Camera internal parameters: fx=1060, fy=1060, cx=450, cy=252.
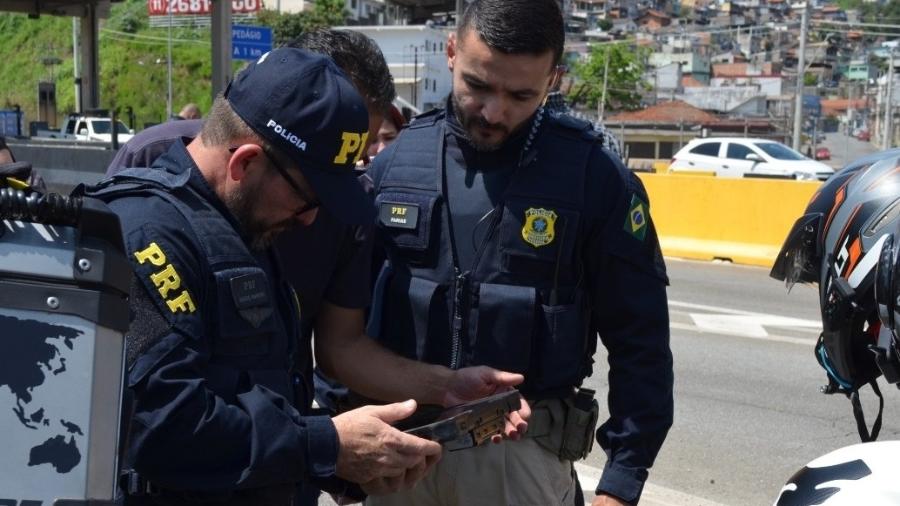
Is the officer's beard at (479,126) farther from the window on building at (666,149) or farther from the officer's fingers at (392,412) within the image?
the window on building at (666,149)

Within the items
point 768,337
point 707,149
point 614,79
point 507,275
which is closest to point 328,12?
Result: point 614,79

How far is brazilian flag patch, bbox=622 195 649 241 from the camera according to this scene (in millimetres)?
2553

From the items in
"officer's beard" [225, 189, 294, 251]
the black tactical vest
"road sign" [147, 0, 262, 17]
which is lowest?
the black tactical vest

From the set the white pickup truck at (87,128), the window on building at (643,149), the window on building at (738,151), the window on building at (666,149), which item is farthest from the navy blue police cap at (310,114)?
the window on building at (643,149)

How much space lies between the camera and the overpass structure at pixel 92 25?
1834 centimetres

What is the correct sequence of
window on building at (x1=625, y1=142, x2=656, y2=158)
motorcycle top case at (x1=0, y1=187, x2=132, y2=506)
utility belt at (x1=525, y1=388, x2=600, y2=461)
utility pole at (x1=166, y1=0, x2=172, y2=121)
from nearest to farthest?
1. motorcycle top case at (x1=0, y1=187, x2=132, y2=506)
2. utility belt at (x1=525, y1=388, x2=600, y2=461)
3. utility pole at (x1=166, y1=0, x2=172, y2=121)
4. window on building at (x1=625, y1=142, x2=656, y2=158)

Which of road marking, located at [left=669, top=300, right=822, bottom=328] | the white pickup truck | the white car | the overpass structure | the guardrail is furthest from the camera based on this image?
the white pickup truck

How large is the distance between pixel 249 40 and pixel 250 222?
1792 cm

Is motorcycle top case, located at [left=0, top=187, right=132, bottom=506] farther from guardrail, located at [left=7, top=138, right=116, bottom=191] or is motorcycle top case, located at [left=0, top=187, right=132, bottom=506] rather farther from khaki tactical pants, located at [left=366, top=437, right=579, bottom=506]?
guardrail, located at [left=7, top=138, right=116, bottom=191]

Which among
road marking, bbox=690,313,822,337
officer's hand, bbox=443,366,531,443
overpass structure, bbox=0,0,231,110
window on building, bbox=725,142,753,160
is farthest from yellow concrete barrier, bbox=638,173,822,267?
window on building, bbox=725,142,753,160

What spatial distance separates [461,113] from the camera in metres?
2.65

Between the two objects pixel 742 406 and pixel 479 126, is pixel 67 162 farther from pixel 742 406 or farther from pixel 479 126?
pixel 479 126

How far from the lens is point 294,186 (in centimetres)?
195

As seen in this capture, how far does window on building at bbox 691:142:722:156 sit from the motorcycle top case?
90.7 ft
